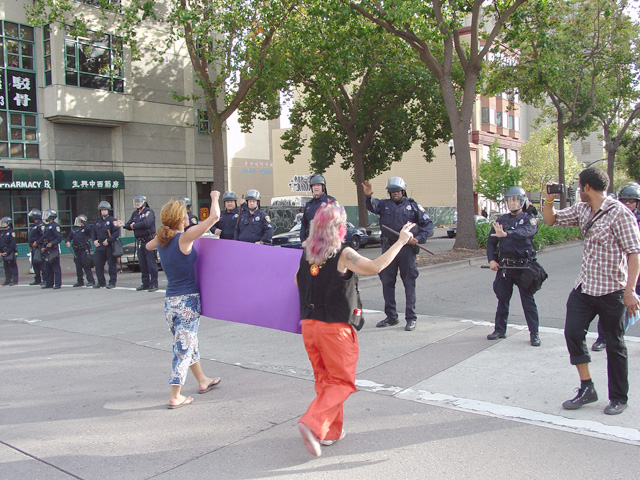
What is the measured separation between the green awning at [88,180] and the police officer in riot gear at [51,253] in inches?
376

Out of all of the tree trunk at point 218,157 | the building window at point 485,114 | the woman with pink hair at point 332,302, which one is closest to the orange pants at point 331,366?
the woman with pink hair at point 332,302

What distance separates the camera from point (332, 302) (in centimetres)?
381

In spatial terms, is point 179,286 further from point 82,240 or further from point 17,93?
point 17,93

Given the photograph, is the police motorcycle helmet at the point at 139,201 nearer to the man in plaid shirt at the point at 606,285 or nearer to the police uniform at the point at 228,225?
the police uniform at the point at 228,225

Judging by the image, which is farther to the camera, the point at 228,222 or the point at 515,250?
the point at 228,222

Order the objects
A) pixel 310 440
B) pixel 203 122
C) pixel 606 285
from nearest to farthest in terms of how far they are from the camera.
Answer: pixel 310 440 → pixel 606 285 → pixel 203 122

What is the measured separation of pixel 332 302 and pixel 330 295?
0.05m

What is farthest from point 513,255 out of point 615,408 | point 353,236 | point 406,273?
point 353,236

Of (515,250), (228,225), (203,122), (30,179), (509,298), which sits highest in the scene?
(203,122)

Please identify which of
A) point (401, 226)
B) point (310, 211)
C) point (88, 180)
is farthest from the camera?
point (88, 180)

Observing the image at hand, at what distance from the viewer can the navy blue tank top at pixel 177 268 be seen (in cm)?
479

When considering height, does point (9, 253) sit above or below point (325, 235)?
below

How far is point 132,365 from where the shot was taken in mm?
6281

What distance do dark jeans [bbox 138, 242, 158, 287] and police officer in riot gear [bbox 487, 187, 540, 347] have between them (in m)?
8.06
